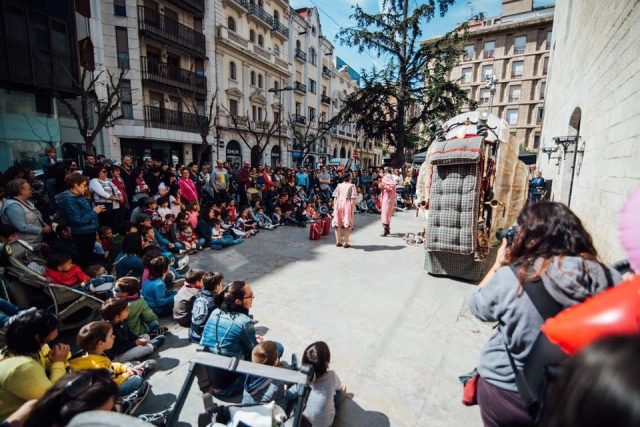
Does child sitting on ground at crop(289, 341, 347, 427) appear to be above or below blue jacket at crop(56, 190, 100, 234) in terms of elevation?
below

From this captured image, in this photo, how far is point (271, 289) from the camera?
4707 millimetres

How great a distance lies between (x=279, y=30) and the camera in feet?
90.0

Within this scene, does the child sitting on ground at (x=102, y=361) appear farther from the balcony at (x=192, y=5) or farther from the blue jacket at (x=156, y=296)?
the balcony at (x=192, y=5)

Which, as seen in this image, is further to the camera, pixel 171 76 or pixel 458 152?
pixel 171 76

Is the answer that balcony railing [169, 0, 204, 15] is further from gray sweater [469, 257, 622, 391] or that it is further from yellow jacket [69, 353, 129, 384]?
gray sweater [469, 257, 622, 391]

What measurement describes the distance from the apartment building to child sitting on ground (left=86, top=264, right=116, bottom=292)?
130 feet

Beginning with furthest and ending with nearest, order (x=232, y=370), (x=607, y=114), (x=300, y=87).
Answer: (x=300, y=87)
(x=607, y=114)
(x=232, y=370)

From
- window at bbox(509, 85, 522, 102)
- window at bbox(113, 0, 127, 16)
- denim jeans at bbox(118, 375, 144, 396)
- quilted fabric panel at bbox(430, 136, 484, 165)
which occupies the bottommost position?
denim jeans at bbox(118, 375, 144, 396)

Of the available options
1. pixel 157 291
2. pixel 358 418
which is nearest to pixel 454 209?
pixel 358 418

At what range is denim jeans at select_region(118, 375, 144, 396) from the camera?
2.42 m

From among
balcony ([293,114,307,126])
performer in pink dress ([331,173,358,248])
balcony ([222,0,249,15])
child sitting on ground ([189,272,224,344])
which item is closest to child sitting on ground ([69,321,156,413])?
child sitting on ground ([189,272,224,344])

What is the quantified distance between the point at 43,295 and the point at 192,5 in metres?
22.6

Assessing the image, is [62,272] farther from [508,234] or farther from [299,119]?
[299,119]

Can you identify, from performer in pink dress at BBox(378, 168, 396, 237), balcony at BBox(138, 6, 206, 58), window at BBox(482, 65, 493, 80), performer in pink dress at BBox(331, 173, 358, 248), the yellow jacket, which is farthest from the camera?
window at BBox(482, 65, 493, 80)
